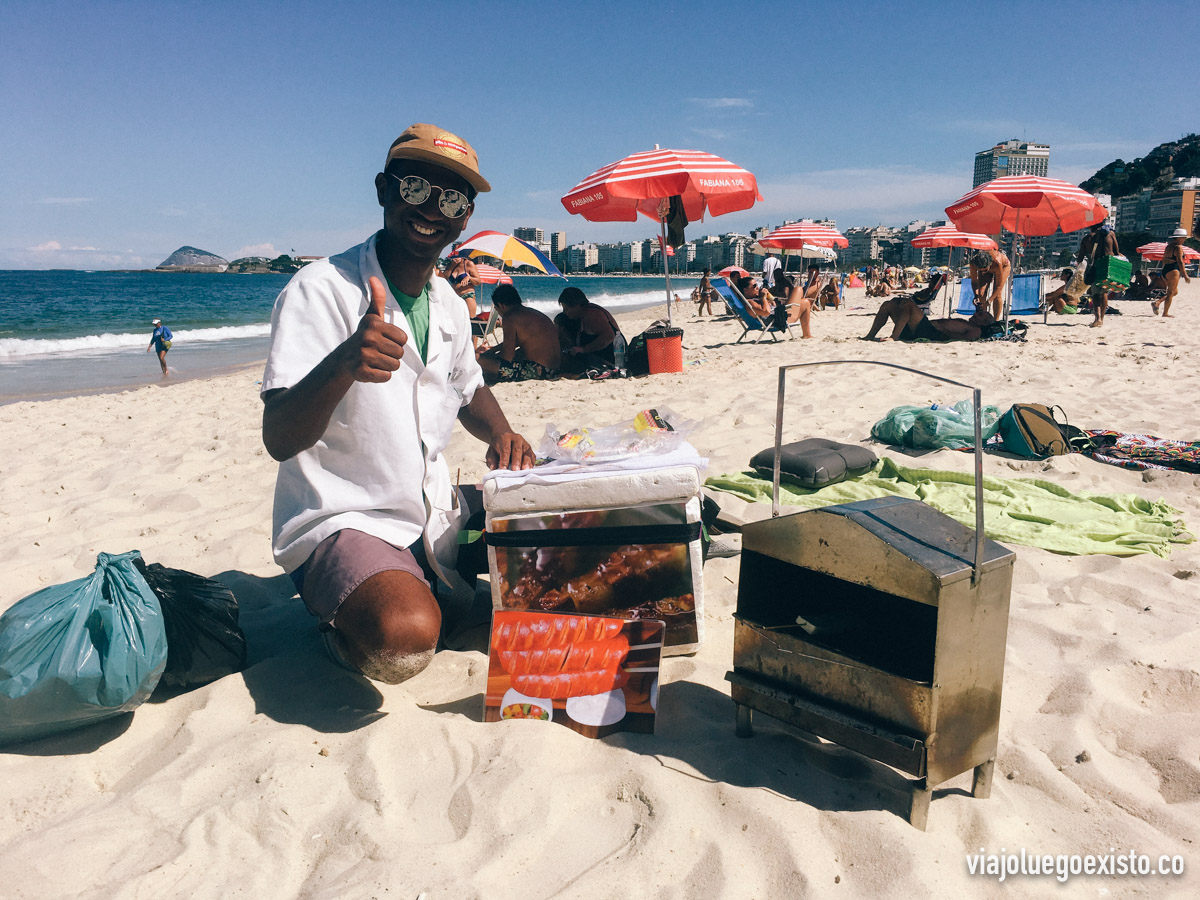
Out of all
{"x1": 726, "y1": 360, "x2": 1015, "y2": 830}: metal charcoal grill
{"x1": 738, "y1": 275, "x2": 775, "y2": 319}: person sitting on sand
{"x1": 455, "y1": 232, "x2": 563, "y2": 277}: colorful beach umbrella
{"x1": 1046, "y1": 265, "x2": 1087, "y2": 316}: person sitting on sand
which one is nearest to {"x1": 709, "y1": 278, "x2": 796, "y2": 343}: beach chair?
{"x1": 738, "y1": 275, "x2": 775, "y2": 319}: person sitting on sand

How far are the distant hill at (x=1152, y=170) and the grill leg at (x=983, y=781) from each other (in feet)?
332

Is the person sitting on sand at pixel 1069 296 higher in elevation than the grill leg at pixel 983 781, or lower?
higher

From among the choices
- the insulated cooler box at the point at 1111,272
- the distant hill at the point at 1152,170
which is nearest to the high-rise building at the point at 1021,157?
the distant hill at the point at 1152,170

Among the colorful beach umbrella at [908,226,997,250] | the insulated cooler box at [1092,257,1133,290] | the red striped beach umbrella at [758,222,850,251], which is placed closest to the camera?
the insulated cooler box at [1092,257,1133,290]

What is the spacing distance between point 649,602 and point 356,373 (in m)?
1.11

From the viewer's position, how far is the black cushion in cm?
392

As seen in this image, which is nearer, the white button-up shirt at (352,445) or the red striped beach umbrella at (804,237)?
the white button-up shirt at (352,445)

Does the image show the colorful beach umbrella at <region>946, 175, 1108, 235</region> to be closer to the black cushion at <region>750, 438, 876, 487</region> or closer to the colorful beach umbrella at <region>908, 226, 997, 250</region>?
the colorful beach umbrella at <region>908, 226, 997, 250</region>

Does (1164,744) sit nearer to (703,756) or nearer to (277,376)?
(703,756)

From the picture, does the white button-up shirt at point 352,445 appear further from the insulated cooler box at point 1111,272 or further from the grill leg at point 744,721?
the insulated cooler box at point 1111,272

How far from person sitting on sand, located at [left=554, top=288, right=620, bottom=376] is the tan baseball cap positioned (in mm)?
5809

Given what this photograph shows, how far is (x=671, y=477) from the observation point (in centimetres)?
208

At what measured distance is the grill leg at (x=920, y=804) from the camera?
1.50 m

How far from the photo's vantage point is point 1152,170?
8838 centimetres
